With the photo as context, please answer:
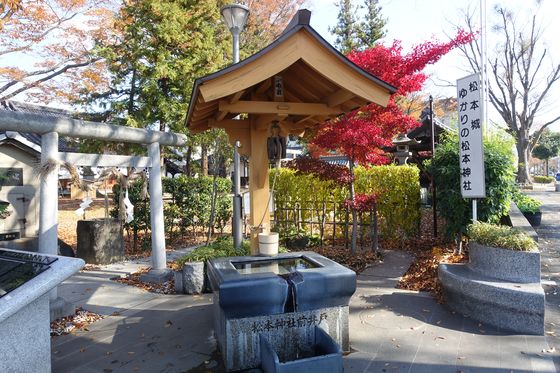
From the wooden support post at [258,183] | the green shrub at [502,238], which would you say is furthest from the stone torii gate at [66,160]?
the green shrub at [502,238]

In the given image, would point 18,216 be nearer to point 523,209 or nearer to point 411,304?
point 411,304

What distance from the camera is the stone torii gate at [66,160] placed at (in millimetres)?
4895

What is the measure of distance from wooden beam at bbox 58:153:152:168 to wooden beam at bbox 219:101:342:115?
2516 millimetres

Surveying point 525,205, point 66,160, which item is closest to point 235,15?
point 66,160

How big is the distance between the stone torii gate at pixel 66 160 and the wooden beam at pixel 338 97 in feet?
11.1

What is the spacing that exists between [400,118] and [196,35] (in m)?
8.02

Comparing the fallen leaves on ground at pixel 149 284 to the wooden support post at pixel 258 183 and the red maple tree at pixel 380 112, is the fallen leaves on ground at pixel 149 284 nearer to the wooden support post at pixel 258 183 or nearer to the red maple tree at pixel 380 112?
the wooden support post at pixel 258 183

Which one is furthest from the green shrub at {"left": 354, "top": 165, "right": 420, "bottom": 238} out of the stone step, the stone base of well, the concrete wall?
the concrete wall

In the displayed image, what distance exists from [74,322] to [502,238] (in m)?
5.80

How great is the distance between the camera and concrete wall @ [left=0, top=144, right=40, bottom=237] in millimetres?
10914

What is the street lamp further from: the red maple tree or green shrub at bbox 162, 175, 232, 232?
green shrub at bbox 162, 175, 232, 232

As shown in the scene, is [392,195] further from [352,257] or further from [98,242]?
[98,242]

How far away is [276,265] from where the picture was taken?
14.5 feet

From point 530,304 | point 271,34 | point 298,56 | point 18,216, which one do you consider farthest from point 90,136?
point 271,34
